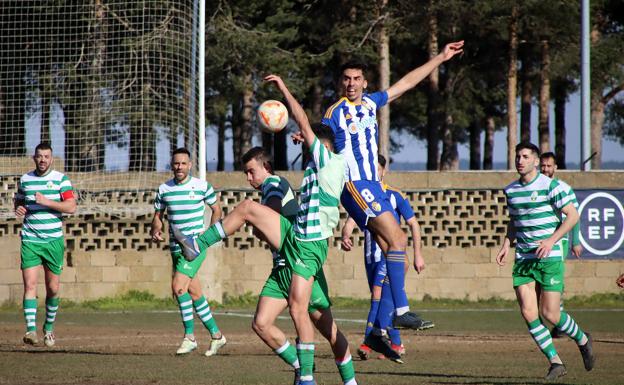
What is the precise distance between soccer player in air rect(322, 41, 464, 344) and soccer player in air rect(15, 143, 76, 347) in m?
4.17

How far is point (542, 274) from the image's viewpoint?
10.3 m

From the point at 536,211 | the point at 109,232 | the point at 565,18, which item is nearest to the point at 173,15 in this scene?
the point at 109,232

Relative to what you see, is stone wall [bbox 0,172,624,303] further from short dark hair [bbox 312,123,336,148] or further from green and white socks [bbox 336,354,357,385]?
green and white socks [bbox 336,354,357,385]

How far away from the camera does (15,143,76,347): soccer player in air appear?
1273cm

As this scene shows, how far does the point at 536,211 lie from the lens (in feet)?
34.0

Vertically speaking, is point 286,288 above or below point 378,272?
above

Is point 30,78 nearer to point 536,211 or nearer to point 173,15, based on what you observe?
point 173,15

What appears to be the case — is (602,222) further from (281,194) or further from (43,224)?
(281,194)

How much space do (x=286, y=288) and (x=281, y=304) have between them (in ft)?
0.52

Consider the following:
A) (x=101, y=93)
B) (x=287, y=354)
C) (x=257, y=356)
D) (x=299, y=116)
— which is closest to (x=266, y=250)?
(x=101, y=93)

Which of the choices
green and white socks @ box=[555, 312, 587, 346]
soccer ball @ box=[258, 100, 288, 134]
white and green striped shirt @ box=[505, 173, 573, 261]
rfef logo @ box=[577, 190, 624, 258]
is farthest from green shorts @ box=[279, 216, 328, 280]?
rfef logo @ box=[577, 190, 624, 258]

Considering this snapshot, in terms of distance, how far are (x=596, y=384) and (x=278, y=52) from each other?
2516 centimetres

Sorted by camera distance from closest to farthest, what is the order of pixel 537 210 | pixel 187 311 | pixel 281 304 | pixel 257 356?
pixel 281 304 < pixel 537 210 < pixel 257 356 < pixel 187 311

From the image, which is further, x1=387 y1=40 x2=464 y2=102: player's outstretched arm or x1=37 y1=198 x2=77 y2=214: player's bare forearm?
x1=37 y1=198 x2=77 y2=214: player's bare forearm
